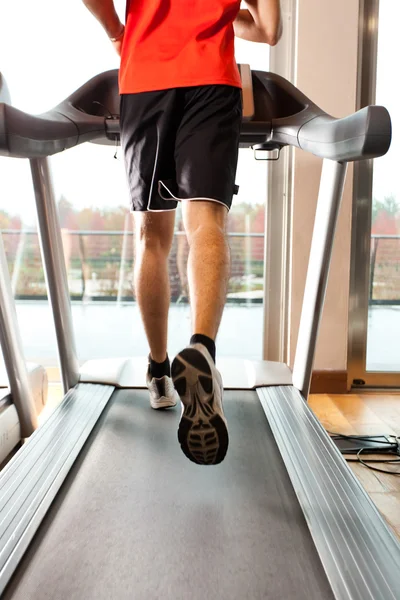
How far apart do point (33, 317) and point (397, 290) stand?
2150mm

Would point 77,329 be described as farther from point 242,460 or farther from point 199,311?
point 199,311

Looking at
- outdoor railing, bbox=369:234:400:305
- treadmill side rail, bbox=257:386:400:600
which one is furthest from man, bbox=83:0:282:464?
outdoor railing, bbox=369:234:400:305

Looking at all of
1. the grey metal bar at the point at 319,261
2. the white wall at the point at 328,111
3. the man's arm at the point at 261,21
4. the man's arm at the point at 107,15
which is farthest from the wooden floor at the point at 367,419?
the man's arm at the point at 107,15

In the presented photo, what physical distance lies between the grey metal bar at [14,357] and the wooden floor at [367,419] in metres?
0.49

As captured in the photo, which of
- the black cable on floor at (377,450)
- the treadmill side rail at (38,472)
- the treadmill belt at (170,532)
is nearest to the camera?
the treadmill belt at (170,532)

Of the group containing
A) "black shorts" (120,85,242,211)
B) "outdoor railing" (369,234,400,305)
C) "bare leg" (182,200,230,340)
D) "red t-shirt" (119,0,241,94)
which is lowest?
"outdoor railing" (369,234,400,305)

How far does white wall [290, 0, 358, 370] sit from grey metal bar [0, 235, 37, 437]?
1.34 m

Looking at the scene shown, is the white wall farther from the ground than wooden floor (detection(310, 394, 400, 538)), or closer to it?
farther from the ground

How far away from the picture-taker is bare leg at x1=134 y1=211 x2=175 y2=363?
165 cm

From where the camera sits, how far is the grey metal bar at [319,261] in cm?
180

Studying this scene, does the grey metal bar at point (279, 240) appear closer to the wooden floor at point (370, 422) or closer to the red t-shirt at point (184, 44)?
the wooden floor at point (370, 422)

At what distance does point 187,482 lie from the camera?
53.4 inches

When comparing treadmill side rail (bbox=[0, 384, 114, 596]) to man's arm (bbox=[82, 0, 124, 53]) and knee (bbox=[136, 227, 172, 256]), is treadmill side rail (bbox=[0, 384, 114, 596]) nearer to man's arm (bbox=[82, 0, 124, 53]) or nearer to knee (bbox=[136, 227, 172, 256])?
knee (bbox=[136, 227, 172, 256])

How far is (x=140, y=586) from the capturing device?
0.94 meters
